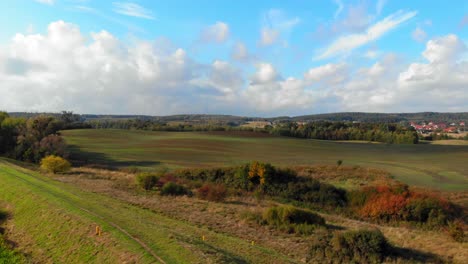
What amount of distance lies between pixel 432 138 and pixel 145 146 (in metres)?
92.7

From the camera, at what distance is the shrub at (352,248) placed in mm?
12875

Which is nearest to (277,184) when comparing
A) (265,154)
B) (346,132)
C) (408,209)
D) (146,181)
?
(408,209)

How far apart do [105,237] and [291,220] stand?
10.2 meters

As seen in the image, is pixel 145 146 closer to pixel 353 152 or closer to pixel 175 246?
pixel 353 152

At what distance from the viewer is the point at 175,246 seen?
10.8 meters

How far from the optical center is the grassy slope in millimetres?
10328

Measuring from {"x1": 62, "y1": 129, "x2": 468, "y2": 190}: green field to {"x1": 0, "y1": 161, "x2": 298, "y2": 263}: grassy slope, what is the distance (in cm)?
3297

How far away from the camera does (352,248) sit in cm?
1329

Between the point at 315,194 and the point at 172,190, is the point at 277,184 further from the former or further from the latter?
the point at 172,190

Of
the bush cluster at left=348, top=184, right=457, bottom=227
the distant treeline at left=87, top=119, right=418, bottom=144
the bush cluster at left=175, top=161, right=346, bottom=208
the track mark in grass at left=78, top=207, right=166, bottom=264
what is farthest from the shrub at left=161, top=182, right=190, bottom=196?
the distant treeline at left=87, top=119, right=418, bottom=144

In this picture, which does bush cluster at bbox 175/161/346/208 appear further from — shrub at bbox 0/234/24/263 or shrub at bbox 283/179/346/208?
shrub at bbox 0/234/24/263

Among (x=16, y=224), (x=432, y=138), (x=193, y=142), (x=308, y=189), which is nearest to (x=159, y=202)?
(x=16, y=224)

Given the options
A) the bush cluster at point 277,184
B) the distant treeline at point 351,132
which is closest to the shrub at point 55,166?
the bush cluster at point 277,184

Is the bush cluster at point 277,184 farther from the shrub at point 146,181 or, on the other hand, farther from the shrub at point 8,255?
the shrub at point 8,255
